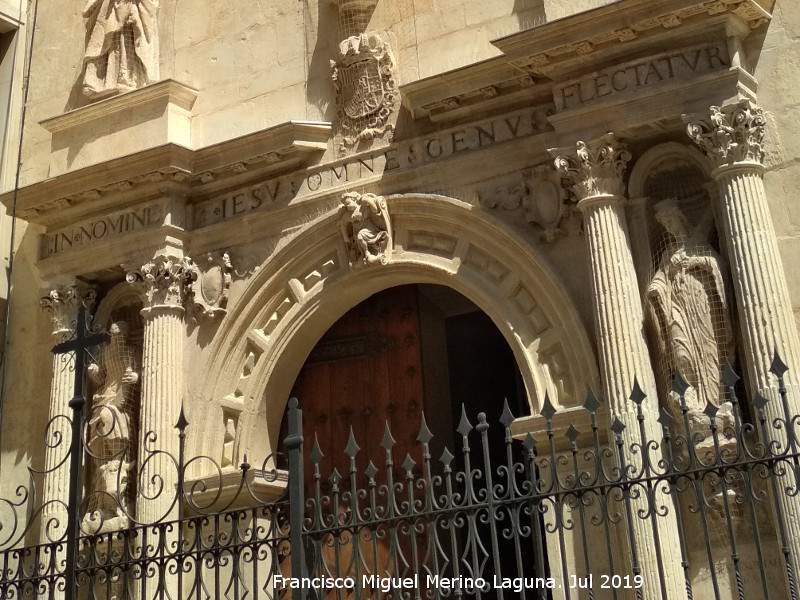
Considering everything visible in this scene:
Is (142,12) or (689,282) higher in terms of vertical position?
(142,12)

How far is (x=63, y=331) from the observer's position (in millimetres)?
9945

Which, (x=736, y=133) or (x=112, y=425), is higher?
(x=736, y=133)

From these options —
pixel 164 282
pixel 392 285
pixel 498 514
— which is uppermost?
pixel 164 282

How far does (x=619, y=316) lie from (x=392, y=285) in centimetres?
230

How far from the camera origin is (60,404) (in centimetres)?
974

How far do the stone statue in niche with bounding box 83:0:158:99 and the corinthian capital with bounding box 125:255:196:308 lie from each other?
188 cm

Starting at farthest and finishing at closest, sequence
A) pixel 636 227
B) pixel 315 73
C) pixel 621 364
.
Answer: pixel 315 73 → pixel 636 227 → pixel 621 364

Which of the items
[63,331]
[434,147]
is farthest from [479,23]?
[63,331]

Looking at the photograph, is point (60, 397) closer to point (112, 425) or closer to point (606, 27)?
point (112, 425)

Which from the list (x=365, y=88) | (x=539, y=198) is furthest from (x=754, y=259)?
(x=365, y=88)

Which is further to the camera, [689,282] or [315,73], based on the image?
[315,73]

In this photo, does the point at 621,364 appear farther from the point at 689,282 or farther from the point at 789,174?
the point at 789,174

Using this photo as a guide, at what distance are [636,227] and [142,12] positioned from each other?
5337mm

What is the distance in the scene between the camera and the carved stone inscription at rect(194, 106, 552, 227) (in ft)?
28.3
